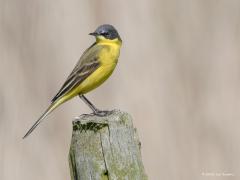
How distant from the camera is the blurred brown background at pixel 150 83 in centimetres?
546

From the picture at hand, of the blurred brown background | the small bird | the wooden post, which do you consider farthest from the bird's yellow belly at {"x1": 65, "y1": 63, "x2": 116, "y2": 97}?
the wooden post

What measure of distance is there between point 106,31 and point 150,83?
663 millimetres

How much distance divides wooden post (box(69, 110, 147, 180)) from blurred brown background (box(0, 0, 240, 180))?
223 centimetres

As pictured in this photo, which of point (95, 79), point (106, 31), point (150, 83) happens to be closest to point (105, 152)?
point (95, 79)

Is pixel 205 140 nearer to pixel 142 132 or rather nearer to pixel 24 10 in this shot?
pixel 142 132

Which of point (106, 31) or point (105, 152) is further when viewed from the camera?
point (106, 31)

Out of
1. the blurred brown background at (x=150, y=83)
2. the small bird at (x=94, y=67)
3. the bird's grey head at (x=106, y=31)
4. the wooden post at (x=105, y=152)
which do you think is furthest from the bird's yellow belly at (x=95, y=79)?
the wooden post at (x=105, y=152)

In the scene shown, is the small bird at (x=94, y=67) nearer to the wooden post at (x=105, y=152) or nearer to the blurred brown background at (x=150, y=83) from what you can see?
the blurred brown background at (x=150, y=83)

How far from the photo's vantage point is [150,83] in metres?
5.72

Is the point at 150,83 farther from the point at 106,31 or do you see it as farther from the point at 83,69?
the point at 83,69

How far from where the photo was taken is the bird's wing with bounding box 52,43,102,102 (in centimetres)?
497

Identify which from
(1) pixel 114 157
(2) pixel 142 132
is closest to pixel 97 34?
(2) pixel 142 132

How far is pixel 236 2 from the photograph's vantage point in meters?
5.98

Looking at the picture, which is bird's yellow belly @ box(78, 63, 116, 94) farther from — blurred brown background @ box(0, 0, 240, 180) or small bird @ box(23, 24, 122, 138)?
blurred brown background @ box(0, 0, 240, 180)
